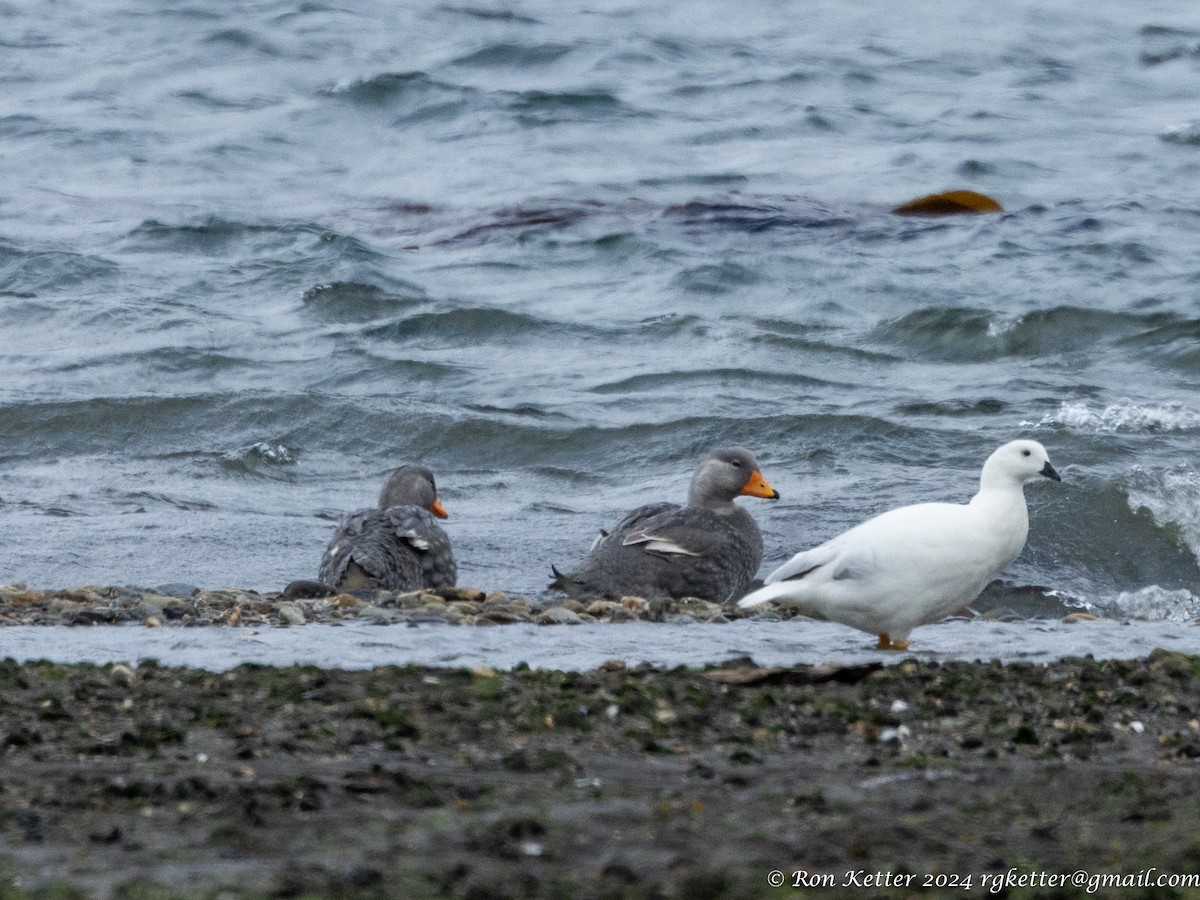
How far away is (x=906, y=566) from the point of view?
6621 millimetres

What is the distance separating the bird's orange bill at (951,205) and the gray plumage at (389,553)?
11.0m

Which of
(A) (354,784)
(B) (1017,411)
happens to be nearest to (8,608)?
(A) (354,784)

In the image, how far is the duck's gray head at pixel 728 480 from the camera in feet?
33.2

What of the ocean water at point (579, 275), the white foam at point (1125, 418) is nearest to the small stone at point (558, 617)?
the ocean water at point (579, 275)

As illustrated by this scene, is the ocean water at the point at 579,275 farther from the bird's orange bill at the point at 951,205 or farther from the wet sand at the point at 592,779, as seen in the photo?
the wet sand at the point at 592,779

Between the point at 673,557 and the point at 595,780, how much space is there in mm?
5148

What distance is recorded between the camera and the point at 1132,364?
47.9ft

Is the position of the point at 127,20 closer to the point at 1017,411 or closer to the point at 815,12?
the point at 815,12

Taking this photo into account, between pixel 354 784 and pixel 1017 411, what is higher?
pixel 354 784

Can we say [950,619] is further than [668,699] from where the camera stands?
Yes

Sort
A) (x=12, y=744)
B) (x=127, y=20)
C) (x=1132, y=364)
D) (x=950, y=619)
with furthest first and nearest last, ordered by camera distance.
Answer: (x=127, y=20), (x=1132, y=364), (x=950, y=619), (x=12, y=744)

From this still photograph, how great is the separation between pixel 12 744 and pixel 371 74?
66.1ft

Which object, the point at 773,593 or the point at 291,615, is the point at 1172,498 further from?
the point at 291,615

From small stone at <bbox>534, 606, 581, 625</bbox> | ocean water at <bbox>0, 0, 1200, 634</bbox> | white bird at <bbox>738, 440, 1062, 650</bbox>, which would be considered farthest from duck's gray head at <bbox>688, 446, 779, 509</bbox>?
white bird at <bbox>738, 440, 1062, 650</bbox>
